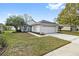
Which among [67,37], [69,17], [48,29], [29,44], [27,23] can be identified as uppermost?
[69,17]

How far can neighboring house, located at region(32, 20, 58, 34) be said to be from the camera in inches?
203

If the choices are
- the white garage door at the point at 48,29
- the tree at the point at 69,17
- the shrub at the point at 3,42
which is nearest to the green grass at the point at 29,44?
the shrub at the point at 3,42

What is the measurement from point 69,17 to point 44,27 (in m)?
0.72

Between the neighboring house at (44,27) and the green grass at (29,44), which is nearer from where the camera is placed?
the green grass at (29,44)

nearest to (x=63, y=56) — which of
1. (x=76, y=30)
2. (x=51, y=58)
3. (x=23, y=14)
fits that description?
(x=51, y=58)

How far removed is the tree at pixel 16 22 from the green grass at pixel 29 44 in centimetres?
22

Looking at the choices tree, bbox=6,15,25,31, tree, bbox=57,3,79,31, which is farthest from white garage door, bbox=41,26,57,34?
tree, bbox=6,15,25,31

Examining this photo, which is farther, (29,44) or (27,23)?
(27,23)

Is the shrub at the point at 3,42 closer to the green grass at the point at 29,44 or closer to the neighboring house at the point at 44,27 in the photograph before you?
the green grass at the point at 29,44

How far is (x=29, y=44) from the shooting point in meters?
5.01

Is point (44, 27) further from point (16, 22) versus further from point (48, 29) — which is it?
point (16, 22)

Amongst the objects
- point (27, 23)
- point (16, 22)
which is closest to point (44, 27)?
point (27, 23)

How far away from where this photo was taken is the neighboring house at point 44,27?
5.15m

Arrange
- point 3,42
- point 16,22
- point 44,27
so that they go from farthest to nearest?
point 44,27 < point 16,22 < point 3,42
